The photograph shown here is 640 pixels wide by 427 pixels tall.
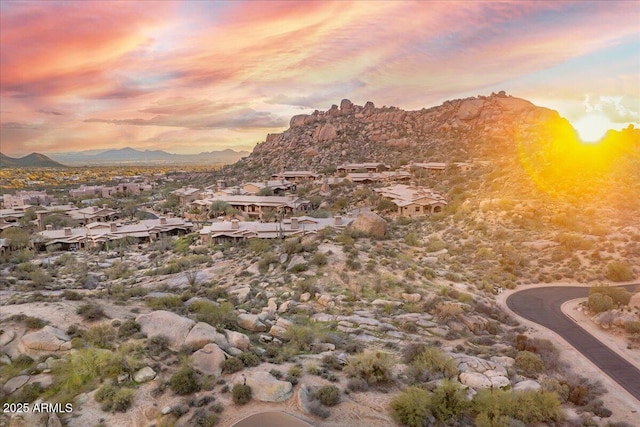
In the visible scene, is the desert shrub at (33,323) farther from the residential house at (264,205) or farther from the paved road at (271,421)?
the residential house at (264,205)

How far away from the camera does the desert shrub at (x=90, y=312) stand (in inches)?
600

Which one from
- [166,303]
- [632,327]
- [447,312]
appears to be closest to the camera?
[166,303]

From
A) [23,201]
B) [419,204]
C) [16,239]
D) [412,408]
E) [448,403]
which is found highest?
[419,204]

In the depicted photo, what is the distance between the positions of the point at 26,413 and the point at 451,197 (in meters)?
46.3

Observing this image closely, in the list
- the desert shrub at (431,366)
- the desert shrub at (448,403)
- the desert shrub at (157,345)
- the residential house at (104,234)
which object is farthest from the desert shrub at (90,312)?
the residential house at (104,234)

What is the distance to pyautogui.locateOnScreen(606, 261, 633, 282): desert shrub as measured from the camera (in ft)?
84.6

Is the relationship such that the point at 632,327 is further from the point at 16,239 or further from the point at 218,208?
the point at 16,239

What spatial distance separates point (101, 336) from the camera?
46.1 ft

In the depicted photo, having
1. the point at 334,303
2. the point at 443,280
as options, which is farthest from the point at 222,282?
the point at 443,280

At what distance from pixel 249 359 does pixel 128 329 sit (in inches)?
191

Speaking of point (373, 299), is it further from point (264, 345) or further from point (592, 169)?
point (592, 169)

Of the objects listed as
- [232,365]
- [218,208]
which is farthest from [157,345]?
[218,208]

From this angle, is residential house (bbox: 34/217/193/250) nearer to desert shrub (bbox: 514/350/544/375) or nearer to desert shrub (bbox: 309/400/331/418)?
desert shrub (bbox: 309/400/331/418)

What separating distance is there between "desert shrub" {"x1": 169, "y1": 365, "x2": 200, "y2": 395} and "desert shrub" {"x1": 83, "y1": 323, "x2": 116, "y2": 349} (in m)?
3.34
